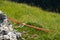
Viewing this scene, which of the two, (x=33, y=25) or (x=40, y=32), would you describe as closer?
(x=40, y=32)

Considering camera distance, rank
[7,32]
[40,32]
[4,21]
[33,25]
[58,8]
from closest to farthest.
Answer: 1. [7,32]
2. [4,21]
3. [40,32]
4. [33,25]
5. [58,8]

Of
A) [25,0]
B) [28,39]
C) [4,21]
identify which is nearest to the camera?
[4,21]

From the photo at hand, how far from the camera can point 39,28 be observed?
10695 millimetres

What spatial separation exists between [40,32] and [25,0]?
56.0ft

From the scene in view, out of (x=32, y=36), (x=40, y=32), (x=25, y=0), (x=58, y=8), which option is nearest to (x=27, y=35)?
(x=32, y=36)

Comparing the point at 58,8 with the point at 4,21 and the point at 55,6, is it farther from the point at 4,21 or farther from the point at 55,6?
the point at 4,21

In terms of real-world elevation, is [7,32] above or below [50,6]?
above

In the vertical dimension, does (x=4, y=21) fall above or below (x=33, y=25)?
above

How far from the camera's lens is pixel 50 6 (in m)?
31.4

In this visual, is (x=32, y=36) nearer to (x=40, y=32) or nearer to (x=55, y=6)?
(x=40, y=32)

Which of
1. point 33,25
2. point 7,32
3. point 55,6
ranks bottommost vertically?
point 55,6

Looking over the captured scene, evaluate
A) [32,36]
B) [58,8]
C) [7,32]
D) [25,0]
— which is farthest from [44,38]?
[58,8]

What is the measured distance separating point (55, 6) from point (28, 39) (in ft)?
74.9

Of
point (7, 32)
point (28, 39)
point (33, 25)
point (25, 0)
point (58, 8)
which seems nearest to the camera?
point (7, 32)
